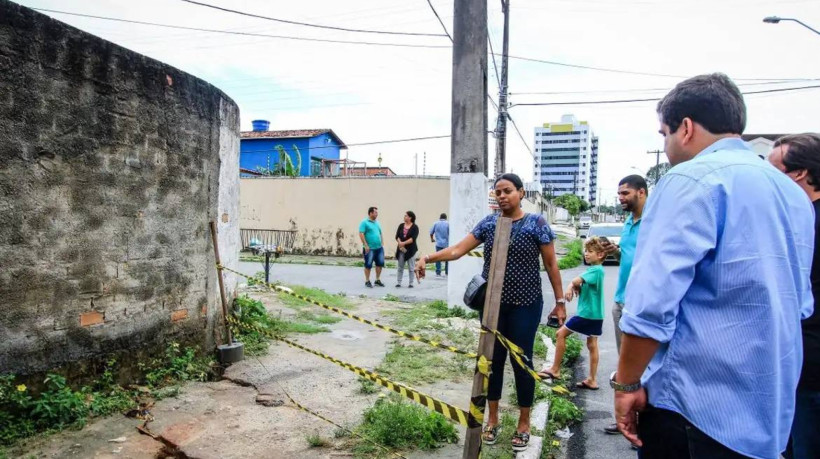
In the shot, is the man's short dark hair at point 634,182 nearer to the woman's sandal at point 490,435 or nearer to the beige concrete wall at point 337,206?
the woman's sandal at point 490,435

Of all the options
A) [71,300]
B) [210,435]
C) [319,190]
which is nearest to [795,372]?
[210,435]

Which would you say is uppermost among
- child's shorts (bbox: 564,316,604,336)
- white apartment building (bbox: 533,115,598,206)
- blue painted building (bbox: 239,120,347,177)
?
white apartment building (bbox: 533,115,598,206)

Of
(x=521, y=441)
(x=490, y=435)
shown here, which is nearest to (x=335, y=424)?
(x=490, y=435)

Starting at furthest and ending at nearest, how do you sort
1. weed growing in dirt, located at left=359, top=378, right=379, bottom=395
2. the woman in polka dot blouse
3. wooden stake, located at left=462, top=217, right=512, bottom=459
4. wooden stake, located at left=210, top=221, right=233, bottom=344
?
wooden stake, located at left=210, top=221, right=233, bottom=344 < weed growing in dirt, located at left=359, top=378, right=379, bottom=395 < the woman in polka dot blouse < wooden stake, located at left=462, top=217, right=512, bottom=459

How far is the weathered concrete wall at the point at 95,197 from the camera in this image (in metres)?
3.49

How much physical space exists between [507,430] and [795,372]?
245cm

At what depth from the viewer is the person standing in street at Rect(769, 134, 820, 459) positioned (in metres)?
2.23

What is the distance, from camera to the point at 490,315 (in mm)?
2764

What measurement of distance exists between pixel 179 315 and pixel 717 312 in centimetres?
464

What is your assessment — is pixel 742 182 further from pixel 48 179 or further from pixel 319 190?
pixel 319 190

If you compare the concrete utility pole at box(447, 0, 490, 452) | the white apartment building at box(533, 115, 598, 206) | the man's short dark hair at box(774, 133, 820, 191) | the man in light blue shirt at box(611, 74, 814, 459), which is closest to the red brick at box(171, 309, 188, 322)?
the concrete utility pole at box(447, 0, 490, 452)

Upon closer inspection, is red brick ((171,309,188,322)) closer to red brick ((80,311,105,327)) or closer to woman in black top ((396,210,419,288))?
red brick ((80,311,105,327))

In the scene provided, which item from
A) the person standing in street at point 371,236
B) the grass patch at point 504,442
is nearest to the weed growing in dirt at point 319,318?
the person standing in street at point 371,236

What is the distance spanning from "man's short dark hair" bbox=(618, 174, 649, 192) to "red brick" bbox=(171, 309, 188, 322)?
165 inches
